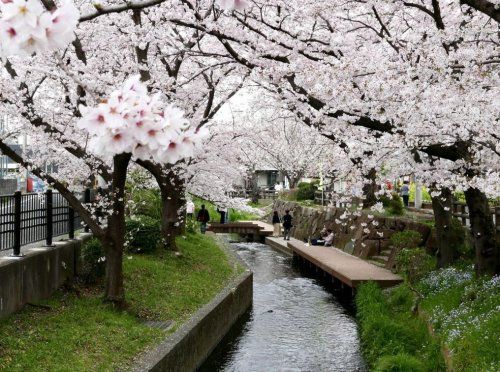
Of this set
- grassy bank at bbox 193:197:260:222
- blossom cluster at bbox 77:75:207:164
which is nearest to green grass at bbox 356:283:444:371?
blossom cluster at bbox 77:75:207:164

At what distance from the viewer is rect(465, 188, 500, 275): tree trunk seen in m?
12.0

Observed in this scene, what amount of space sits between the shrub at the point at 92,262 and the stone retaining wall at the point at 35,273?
244mm

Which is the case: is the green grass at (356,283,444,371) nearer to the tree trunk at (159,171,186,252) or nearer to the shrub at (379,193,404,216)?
the tree trunk at (159,171,186,252)

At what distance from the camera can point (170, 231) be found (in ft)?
54.2

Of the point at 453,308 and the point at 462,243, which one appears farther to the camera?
the point at 462,243

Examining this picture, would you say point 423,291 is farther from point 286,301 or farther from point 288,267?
point 288,267

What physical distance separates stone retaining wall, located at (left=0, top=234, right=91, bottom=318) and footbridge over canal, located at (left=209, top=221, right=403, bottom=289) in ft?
25.8

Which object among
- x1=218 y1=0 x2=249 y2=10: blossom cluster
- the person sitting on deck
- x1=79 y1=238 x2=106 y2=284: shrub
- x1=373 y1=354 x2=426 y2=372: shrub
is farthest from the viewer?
the person sitting on deck

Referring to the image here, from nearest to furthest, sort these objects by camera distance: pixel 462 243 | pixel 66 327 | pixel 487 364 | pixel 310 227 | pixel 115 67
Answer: pixel 487 364, pixel 66 327, pixel 115 67, pixel 462 243, pixel 310 227

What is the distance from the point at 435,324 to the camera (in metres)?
10.2

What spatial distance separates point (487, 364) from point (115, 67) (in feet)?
35.2

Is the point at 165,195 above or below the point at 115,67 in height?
below

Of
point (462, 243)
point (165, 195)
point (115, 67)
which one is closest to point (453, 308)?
point (462, 243)

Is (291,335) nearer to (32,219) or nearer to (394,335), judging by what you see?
(394,335)
